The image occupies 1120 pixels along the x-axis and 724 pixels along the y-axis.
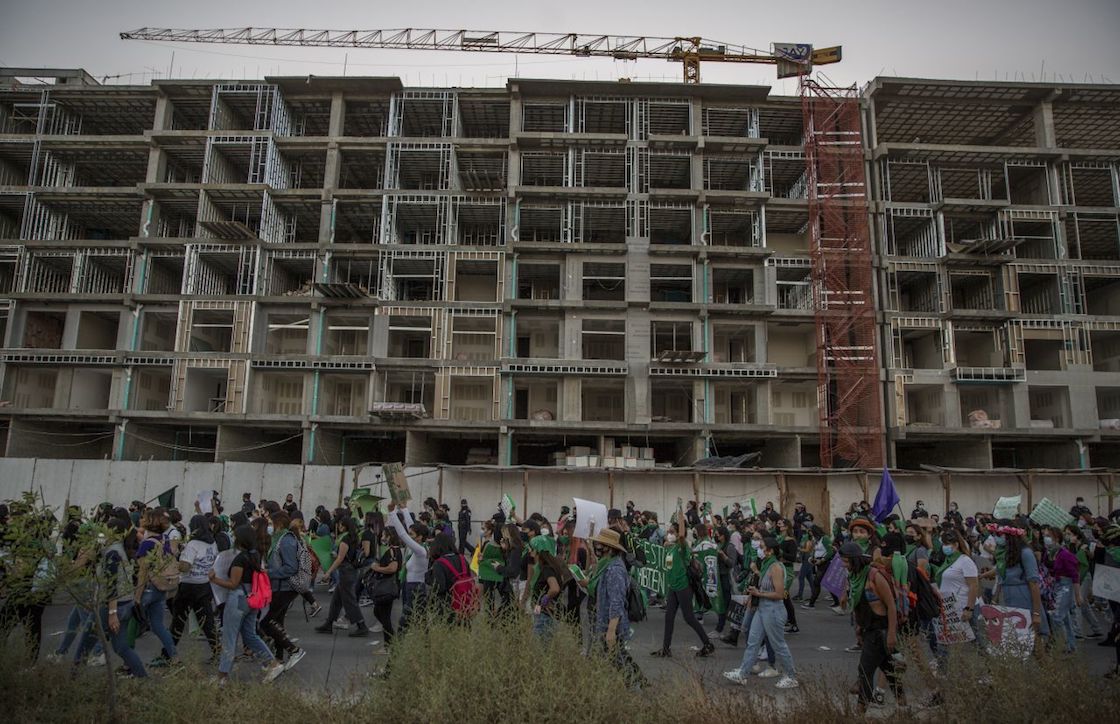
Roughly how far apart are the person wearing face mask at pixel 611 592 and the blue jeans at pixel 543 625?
527mm

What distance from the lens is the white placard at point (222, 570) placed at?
774cm

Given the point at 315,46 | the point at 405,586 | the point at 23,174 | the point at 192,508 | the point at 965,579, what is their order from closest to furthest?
the point at 965,579
the point at 405,586
the point at 192,508
the point at 23,174
the point at 315,46

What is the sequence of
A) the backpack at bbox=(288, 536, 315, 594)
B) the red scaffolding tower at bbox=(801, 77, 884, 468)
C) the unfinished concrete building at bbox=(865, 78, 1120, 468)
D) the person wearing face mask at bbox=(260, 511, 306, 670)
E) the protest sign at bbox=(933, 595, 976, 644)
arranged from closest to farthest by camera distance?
1. the protest sign at bbox=(933, 595, 976, 644)
2. the person wearing face mask at bbox=(260, 511, 306, 670)
3. the backpack at bbox=(288, 536, 315, 594)
4. the red scaffolding tower at bbox=(801, 77, 884, 468)
5. the unfinished concrete building at bbox=(865, 78, 1120, 468)

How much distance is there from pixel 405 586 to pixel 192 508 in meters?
18.2

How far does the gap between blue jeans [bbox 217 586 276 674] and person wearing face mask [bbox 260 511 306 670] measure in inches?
22.0

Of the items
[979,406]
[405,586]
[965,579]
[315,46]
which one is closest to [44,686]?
[405,586]

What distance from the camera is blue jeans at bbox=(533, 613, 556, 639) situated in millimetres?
7281

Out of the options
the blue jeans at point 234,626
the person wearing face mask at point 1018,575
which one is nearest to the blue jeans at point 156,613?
the blue jeans at point 234,626

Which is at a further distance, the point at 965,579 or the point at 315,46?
the point at 315,46

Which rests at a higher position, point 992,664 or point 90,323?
point 90,323

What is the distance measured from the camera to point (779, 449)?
123ft

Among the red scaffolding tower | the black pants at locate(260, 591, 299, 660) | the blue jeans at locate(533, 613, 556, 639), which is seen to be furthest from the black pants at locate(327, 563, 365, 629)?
the red scaffolding tower

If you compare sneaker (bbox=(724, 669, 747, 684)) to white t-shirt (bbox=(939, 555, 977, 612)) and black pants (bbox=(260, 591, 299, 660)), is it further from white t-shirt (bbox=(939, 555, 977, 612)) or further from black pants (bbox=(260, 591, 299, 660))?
black pants (bbox=(260, 591, 299, 660))

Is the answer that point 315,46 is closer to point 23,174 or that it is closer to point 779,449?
point 23,174
